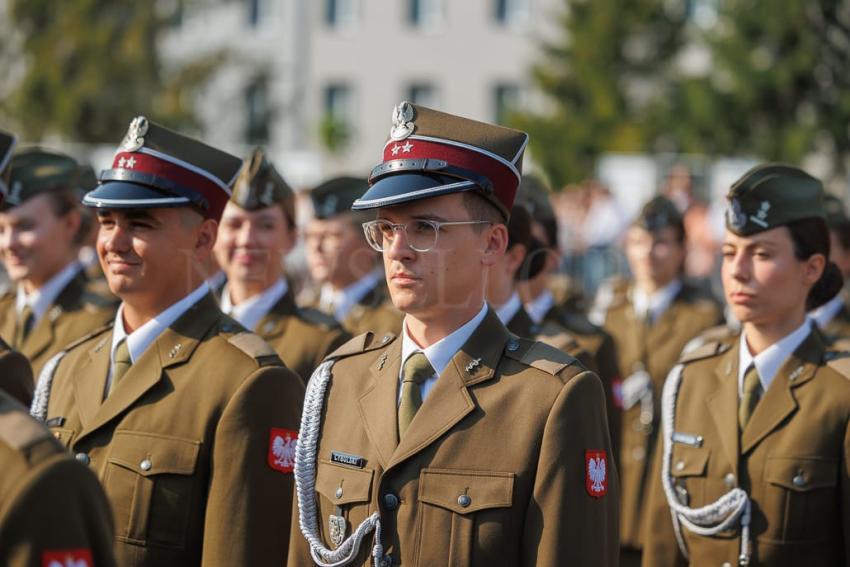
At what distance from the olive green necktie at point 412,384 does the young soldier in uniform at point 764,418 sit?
61.8 inches

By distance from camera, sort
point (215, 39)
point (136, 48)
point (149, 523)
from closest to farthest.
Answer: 1. point (149, 523)
2. point (136, 48)
3. point (215, 39)

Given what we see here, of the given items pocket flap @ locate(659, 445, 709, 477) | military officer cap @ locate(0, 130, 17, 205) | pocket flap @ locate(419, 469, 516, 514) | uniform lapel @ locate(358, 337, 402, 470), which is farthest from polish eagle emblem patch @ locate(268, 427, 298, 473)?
pocket flap @ locate(659, 445, 709, 477)

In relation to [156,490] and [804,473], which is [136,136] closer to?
[156,490]

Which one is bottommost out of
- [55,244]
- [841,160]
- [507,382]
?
[507,382]

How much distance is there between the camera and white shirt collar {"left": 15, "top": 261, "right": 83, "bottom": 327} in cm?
666

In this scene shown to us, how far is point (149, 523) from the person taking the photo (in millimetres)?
4082

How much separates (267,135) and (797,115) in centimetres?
1560

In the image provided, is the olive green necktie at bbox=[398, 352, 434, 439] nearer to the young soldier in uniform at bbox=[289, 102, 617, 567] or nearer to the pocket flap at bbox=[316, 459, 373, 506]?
the young soldier in uniform at bbox=[289, 102, 617, 567]

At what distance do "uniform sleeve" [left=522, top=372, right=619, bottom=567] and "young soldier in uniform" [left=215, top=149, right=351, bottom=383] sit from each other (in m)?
2.73

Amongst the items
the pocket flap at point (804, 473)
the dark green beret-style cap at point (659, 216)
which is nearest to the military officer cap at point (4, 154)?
the pocket flap at point (804, 473)

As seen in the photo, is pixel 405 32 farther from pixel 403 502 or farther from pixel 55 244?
pixel 403 502

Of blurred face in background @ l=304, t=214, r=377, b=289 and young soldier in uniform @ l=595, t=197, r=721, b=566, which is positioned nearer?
blurred face in background @ l=304, t=214, r=377, b=289

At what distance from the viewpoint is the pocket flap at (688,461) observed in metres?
4.99

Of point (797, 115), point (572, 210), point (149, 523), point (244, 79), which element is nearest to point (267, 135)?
point (244, 79)
